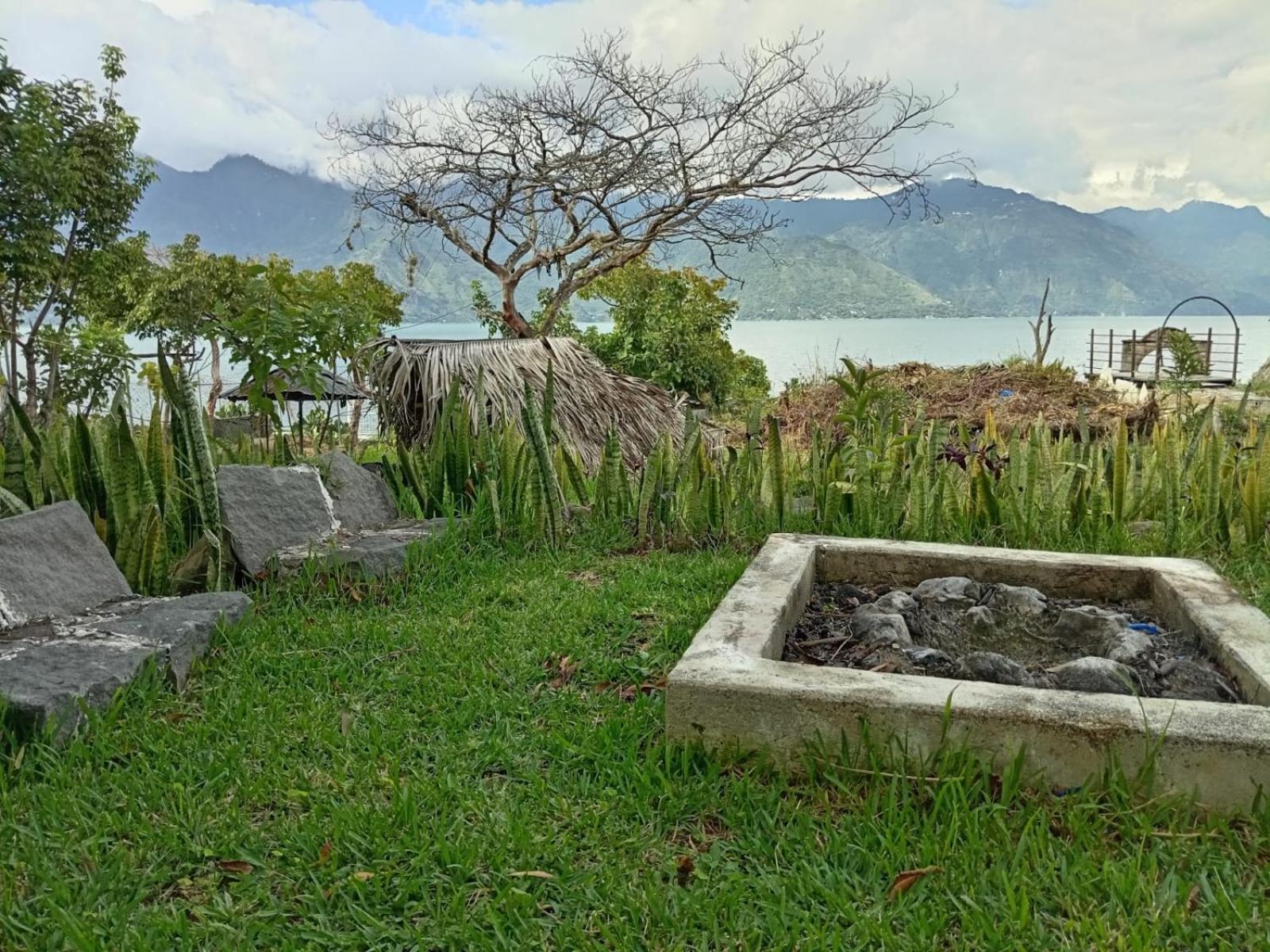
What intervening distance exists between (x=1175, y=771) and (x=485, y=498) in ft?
9.49

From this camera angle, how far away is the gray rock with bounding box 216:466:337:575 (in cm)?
319

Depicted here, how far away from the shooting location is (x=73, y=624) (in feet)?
8.20

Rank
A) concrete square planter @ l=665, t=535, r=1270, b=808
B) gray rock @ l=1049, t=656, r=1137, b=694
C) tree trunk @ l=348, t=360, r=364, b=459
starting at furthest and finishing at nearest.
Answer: tree trunk @ l=348, t=360, r=364, b=459, gray rock @ l=1049, t=656, r=1137, b=694, concrete square planter @ l=665, t=535, r=1270, b=808

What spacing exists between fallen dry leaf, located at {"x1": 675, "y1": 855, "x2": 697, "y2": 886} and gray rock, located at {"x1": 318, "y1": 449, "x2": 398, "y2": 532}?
98.7 inches

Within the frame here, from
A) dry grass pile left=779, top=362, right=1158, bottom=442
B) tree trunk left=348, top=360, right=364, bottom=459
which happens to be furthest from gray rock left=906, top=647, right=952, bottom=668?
dry grass pile left=779, top=362, right=1158, bottom=442

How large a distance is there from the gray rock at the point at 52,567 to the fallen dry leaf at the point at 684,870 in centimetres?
205

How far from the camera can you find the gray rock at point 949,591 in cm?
263

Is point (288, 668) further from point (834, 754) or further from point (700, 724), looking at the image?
point (834, 754)

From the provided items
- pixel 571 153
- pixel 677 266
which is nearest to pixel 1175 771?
pixel 571 153

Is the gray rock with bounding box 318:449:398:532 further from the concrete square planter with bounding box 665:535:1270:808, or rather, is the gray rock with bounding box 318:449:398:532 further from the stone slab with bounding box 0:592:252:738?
the concrete square planter with bounding box 665:535:1270:808

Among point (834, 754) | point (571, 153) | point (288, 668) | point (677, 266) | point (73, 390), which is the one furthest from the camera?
point (677, 266)

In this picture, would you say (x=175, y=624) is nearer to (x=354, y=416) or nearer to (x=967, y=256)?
(x=354, y=416)

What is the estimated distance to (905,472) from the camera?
3.83m

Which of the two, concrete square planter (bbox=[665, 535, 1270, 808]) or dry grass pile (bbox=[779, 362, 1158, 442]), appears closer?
concrete square planter (bbox=[665, 535, 1270, 808])
